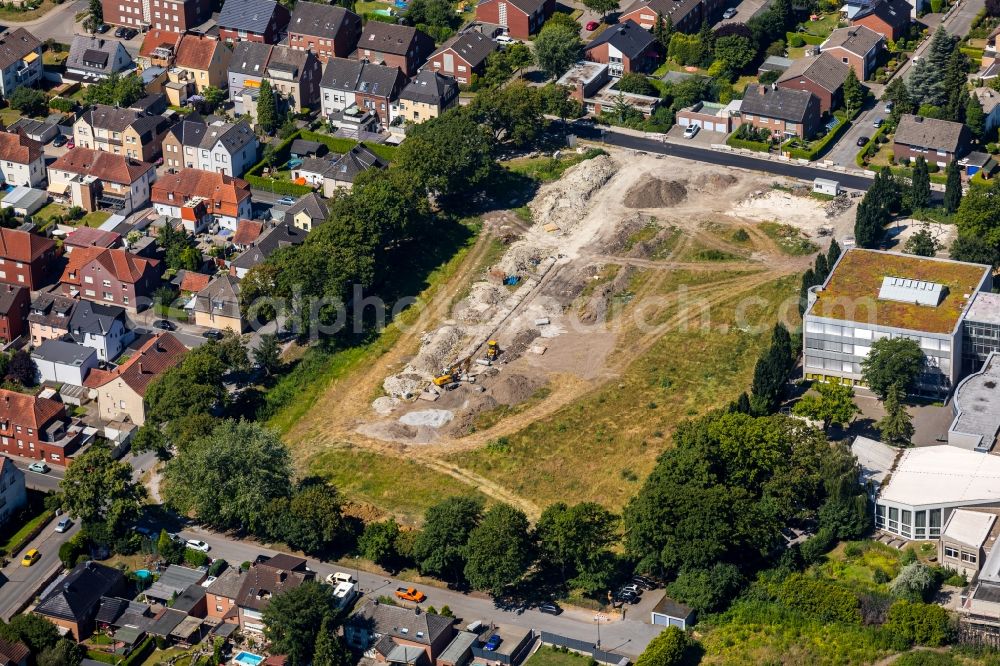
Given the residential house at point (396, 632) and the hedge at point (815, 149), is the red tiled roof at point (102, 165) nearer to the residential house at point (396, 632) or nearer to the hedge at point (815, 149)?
the hedge at point (815, 149)

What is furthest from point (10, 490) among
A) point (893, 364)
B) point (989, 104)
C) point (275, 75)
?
point (989, 104)

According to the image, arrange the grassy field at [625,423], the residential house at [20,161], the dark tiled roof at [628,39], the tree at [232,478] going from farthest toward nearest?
the dark tiled roof at [628,39] → the residential house at [20,161] → the grassy field at [625,423] → the tree at [232,478]

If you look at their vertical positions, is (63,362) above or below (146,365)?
below

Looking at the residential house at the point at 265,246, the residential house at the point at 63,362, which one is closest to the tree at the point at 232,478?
the residential house at the point at 63,362

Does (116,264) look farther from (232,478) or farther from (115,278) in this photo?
(232,478)

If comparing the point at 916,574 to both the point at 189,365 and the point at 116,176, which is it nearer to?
the point at 189,365
